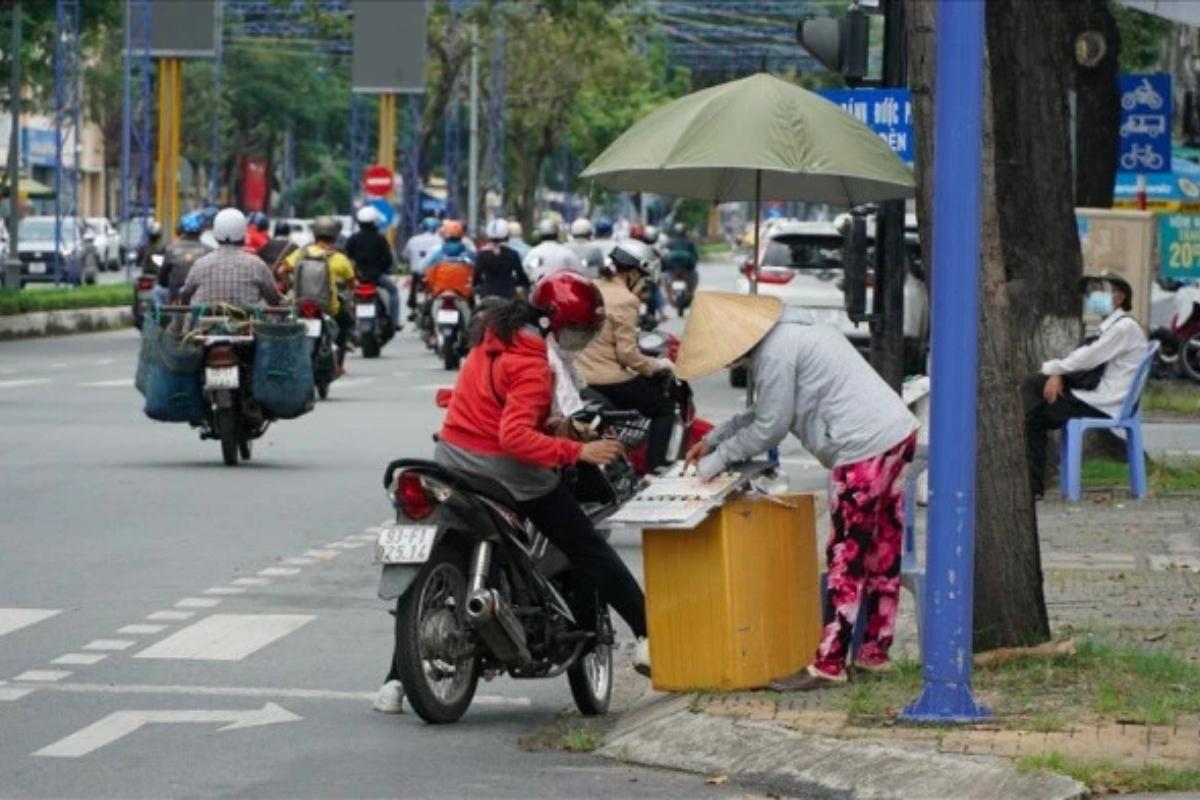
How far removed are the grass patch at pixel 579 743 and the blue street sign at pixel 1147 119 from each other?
20094 mm

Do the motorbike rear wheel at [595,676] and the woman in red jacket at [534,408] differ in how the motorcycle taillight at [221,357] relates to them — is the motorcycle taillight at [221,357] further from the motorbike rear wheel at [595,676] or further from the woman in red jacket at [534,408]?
the woman in red jacket at [534,408]

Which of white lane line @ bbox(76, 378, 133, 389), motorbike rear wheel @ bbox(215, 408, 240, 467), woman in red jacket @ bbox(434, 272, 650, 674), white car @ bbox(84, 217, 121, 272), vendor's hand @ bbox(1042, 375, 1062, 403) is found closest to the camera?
woman in red jacket @ bbox(434, 272, 650, 674)

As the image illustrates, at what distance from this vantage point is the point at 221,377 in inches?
786

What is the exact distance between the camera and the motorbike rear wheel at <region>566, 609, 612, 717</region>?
34.0 feet

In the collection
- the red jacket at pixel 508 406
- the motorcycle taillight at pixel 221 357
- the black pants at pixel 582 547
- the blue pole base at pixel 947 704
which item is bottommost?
the blue pole base at pixel 947 704

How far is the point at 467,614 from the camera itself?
32.3ft

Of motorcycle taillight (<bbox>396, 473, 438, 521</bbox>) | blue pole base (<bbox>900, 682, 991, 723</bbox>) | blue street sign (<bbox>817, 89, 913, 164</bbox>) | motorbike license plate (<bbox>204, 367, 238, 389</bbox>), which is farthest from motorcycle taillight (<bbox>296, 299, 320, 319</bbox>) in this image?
blue pole base (<bbox>900, 682, 991, 723</bbox>)

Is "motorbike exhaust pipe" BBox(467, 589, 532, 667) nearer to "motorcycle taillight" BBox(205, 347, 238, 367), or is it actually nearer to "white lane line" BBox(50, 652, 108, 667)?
"white lane line" BBox(50, 652, 108, 667)

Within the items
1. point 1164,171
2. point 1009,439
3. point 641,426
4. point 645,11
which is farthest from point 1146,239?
point 645,11

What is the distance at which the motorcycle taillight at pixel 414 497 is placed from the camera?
32.1 ft

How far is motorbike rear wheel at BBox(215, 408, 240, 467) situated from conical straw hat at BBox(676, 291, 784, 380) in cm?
1063

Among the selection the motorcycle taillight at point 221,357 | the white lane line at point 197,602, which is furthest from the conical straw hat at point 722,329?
the motorcycle taillight at point 221,357

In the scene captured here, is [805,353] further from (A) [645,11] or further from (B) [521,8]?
(A) [645,11]

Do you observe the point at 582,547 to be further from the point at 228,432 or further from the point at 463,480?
the point at 228,432
